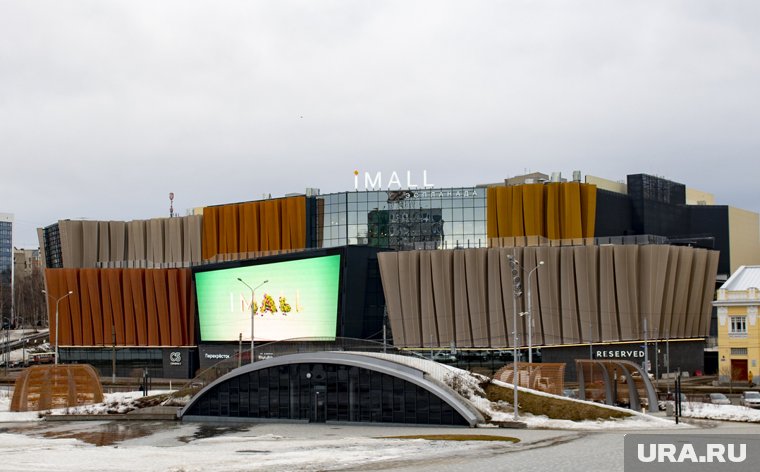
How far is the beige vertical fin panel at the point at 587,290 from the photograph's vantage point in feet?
359

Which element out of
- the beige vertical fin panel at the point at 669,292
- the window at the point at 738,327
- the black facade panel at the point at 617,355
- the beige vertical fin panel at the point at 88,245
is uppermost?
the beige vertical fin panel at the point at 88,245

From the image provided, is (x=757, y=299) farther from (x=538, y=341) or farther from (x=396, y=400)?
(x=396, y=400)

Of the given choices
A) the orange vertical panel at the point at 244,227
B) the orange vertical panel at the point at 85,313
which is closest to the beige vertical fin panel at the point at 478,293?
the orange vertical panel at the point at 244,227

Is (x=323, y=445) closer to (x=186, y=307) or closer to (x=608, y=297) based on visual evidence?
(x=608, y=297)

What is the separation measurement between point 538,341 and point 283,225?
4289 cm

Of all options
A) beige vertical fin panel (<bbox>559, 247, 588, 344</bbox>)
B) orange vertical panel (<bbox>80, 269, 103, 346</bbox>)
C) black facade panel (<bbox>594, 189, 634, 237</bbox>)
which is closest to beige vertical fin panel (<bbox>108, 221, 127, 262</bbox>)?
orange vertical panel (<bbox>80, 269, 103, 346</bbox>)

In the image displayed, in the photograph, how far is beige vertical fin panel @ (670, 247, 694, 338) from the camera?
376 feet

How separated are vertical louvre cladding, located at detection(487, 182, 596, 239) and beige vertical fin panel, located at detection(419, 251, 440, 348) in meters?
11.1

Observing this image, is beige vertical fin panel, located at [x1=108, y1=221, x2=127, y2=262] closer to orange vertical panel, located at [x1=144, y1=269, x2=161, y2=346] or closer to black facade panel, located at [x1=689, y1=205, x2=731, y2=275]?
orange vertical panel, located at [x1=144, y1=269, x2=161, y2=346]

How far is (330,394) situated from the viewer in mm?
68000

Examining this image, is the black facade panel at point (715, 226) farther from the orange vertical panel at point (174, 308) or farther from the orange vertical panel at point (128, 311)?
the orange vertical panel at point (128, 311)

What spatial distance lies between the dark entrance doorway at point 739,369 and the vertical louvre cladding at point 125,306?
7267 cm

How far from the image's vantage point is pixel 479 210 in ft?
406

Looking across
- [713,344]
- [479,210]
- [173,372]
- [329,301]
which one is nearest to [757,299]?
[713,344]
